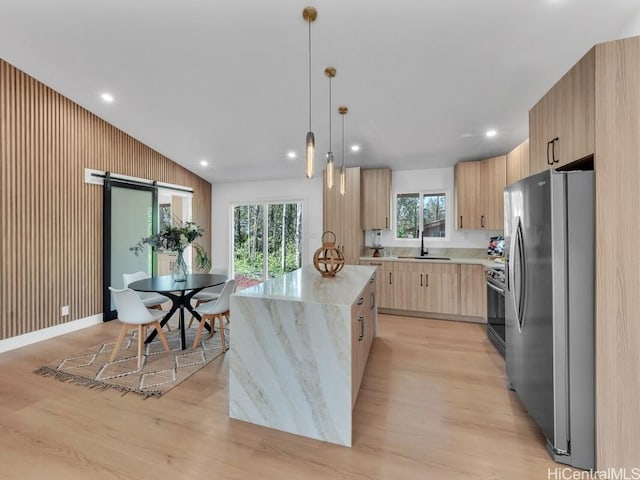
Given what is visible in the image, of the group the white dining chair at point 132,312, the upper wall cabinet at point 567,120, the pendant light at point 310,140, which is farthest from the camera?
the white dining chair at point 132,312

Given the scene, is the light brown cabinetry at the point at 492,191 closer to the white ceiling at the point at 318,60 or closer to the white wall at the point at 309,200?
the white ceiling at the point at 318,60

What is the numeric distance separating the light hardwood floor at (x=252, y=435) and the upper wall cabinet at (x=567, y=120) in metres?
1.81

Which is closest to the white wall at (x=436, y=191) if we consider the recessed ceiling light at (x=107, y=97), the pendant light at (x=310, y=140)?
the pendant light at (x=310, y=140)

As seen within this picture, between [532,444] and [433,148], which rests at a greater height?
[433,148]

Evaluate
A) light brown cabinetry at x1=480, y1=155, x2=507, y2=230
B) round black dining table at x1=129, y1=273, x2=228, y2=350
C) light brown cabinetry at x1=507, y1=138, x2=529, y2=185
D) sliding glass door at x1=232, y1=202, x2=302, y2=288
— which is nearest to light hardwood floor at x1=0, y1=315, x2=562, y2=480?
round black dining table at x1=129, y1=273, x2=228, y2=350

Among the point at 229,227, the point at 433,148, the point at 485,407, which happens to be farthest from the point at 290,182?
the point at 485,407

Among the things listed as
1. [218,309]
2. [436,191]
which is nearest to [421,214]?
[436,191]

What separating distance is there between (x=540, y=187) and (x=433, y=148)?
8.93 feet

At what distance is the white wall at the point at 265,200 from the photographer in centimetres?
559

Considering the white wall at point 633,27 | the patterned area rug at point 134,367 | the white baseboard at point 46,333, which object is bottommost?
the patterned area rug at point 134,367

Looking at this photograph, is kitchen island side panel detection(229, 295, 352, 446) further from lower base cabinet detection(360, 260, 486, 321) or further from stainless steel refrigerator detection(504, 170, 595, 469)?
lower base cabinet detection(360, 260, 486, 321)

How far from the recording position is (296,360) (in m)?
1.86

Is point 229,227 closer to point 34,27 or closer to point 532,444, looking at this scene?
point 34,27

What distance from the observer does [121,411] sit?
6.84ft
